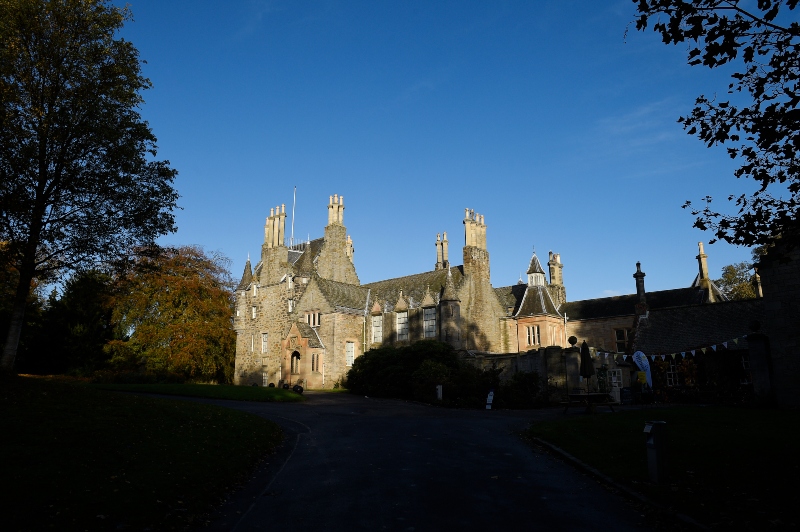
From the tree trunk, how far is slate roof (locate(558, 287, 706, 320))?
43.7 m

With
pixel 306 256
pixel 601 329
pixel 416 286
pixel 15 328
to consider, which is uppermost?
pixel 306 256

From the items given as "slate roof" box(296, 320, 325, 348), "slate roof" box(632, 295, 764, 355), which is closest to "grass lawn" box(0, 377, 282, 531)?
"slate roof" box(632, 295, 764, 355)

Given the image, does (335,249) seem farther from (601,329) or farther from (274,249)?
(601,329)

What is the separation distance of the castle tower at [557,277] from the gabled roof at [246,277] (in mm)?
31656

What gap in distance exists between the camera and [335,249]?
58219 mm

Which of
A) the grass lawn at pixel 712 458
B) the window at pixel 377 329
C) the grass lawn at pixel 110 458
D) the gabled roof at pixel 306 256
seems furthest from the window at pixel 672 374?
the gabled roof at pixel 306 256

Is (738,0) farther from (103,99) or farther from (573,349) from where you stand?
(573,349)

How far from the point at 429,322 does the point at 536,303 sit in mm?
10310

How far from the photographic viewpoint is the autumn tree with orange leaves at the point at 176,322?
5025 centimetres

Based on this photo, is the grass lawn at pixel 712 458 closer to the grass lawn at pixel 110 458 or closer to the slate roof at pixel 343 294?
the grass lawn at pixel 110 458

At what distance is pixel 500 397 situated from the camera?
31578mm

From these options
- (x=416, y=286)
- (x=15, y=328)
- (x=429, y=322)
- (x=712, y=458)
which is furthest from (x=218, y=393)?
(x=712, y=458)

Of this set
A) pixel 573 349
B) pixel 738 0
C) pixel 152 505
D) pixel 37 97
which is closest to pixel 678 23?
pixel 738 0

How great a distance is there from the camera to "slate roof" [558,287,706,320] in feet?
162
